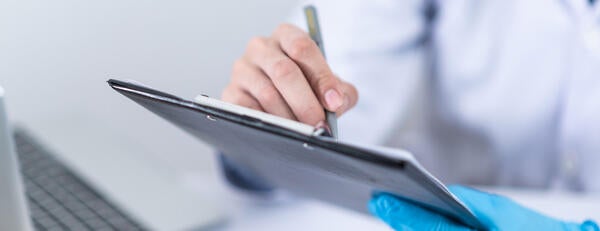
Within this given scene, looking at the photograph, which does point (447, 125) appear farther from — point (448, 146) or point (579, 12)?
point (579, 12)

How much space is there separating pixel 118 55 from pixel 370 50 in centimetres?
38

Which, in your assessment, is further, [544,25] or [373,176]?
[544,25]

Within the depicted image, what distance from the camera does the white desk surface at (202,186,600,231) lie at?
0.83 metres

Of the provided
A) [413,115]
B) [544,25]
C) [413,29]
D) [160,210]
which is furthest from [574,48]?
[160,210]

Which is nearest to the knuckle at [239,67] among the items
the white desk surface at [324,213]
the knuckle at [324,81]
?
the knuckle at [324,81]

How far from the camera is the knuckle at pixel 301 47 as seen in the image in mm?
592

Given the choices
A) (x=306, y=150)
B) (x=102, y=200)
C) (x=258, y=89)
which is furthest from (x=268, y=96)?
(x=102, y=200)

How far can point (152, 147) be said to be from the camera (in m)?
1.16

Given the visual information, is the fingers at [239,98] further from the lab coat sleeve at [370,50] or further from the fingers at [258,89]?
the lab coat sleeve at [370,50]

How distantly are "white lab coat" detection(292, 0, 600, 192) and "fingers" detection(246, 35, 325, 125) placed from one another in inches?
11.1

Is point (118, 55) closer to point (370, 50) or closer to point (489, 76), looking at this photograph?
point (370, 50)

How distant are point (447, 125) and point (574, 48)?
0.23m

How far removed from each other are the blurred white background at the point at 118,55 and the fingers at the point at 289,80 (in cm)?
30

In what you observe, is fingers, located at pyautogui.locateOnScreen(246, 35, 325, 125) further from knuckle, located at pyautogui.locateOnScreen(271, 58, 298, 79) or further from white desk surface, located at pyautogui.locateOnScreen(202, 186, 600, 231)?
white desk surface, located at pyautogui.locateOnScreen(202, 186, 600, 231)
